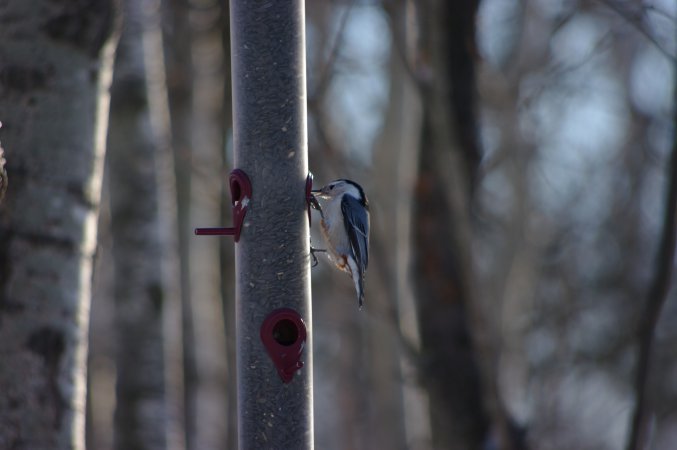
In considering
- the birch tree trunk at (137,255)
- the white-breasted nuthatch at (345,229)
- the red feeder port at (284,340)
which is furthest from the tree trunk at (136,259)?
the red feeder port at (284,340)

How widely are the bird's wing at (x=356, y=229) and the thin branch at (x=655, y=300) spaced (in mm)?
1246

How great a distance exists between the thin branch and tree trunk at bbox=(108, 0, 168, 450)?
130 inches

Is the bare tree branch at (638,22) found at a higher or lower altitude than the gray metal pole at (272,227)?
higher

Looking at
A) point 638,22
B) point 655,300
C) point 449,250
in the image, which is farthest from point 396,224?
point 655,300

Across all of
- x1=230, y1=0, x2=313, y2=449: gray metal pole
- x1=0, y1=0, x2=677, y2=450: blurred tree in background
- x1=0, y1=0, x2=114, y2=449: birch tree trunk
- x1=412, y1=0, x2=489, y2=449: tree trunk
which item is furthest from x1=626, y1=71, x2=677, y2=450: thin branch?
x1=0, y1=0, x2=114, y2=449: birch tree trunk

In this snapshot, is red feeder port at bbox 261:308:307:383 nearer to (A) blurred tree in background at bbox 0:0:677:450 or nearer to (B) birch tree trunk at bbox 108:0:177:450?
(A) blurred tree in background at bbox 0:0:677:450

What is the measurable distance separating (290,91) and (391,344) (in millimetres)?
6698

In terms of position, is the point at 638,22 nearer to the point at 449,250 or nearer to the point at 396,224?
the point at 449,250

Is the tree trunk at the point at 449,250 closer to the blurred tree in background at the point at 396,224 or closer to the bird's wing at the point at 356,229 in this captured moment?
the blurred tree in background at the point at 396,224

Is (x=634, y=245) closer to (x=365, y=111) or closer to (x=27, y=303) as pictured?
(x=365, y=111)

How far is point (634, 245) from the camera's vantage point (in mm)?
16766

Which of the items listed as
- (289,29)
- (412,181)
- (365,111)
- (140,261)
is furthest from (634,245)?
(289,29)

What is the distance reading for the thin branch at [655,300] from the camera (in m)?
3.85

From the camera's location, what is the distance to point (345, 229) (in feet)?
15.1
